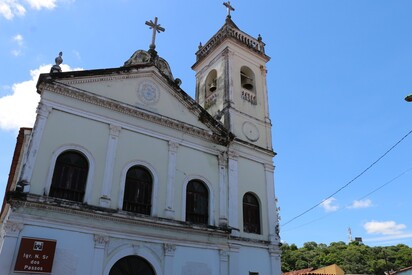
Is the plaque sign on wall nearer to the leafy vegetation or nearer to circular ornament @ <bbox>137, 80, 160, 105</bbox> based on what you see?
circular ornament @ <bbox>137, 80, 160, 105</bbox>

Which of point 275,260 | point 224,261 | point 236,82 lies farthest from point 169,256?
point 236,82

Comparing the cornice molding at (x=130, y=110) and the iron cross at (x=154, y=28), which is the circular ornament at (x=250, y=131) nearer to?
the cornice molding at (x=130, y=110)

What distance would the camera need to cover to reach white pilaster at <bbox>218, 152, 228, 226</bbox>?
13.8m

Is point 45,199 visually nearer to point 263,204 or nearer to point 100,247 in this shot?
point 100,247

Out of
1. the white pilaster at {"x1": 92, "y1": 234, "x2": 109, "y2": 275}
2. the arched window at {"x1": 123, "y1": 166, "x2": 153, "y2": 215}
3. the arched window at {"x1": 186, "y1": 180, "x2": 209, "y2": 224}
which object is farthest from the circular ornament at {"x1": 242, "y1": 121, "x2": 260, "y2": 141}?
the white pilaster at {"x1": 92, "y1": 234, "x2": 109, "y2": 275}

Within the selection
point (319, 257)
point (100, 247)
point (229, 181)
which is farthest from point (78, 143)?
point (319, 257)

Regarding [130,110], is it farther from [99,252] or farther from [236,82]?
[236,82]

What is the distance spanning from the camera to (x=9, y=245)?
9477mm

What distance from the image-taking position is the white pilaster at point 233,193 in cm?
1399

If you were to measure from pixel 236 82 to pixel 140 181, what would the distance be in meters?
7.16

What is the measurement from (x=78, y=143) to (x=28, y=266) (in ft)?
12.8

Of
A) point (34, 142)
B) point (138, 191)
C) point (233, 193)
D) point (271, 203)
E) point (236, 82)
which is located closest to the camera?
point (34, 142)

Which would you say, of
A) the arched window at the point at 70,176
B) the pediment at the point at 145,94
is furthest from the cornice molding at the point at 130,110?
the arched window at the point at 70,176

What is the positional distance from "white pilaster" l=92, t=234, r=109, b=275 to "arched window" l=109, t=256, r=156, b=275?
474 millimetres
